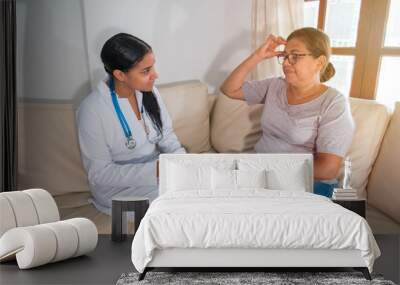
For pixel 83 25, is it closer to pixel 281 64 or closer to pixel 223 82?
pixel 223 82

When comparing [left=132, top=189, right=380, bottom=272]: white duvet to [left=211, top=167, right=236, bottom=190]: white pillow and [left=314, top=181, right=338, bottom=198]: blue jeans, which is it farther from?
[left=314, top=181, right=338, bottom=198]: blue jeans

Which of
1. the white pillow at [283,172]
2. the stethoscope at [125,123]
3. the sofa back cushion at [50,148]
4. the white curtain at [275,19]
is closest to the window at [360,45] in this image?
the white curtain at [275,19]

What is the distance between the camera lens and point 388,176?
552cm

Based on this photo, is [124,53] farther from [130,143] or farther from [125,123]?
[130,143]

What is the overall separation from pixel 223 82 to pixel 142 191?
1.09 metres

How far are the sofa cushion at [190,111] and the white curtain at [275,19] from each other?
1.83 ft

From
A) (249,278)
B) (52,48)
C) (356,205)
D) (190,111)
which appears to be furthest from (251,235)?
(52,48)

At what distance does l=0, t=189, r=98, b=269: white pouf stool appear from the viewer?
4.58 m

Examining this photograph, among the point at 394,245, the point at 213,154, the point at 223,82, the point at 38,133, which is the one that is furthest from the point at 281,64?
the point at 38,133

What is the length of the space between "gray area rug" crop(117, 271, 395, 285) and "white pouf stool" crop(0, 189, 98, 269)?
503mm

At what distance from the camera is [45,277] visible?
14.7 feet

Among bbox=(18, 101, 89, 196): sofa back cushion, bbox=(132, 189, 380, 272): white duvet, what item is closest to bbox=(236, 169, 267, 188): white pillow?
bbox=(132, 189, 380, 272): white duvet

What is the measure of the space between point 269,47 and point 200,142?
36.3 inches

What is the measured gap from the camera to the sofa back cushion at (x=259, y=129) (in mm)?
5582
